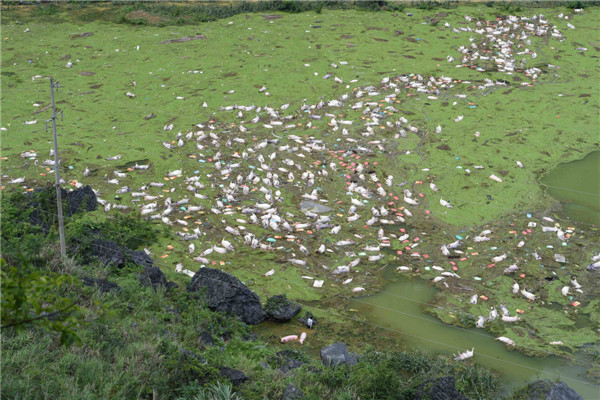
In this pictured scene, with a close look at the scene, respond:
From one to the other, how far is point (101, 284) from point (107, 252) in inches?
42.5

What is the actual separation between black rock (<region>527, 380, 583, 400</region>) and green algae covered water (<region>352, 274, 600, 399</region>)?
0.63m

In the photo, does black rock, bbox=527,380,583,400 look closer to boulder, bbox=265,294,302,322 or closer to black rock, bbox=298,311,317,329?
black rock, bbox=298,311,317,329

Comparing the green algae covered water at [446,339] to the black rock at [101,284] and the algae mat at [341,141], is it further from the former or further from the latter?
the black rock at [101,284]

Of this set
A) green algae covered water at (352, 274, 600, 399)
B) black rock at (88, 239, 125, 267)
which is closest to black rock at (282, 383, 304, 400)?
green algae covered water at (352, 274, 600, 399)

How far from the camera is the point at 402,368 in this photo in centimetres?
663

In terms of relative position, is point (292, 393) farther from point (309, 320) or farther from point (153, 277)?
point (153, 277)

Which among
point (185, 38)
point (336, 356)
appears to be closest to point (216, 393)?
point (336, 356)

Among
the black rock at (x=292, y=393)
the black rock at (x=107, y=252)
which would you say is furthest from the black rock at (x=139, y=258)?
the black rock at (x=292, y=393)

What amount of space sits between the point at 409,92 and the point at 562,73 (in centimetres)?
396

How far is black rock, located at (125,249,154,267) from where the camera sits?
7.86 metres

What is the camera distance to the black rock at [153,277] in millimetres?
7416

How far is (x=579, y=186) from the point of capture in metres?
10.6

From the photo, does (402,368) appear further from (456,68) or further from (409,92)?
(456,68)

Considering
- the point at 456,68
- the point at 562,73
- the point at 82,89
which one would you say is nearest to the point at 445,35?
the point at 456,68
